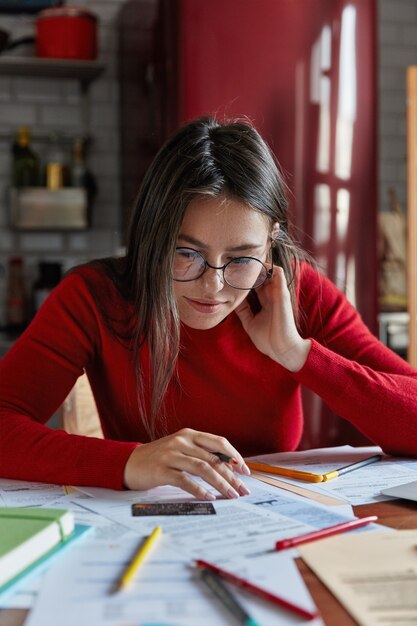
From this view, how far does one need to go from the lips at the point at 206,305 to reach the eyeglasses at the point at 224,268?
0.05 meters

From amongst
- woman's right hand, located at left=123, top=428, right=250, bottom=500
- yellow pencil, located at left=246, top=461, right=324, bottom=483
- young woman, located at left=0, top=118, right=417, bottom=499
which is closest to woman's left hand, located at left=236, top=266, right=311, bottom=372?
young woman, located at left=0, top=118, right=417, bottom=499

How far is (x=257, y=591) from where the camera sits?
74 centimetres

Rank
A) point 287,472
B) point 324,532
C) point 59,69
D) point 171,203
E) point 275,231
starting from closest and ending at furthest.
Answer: point 324,532 → point 287,472 → point 171,203 → point 275,231 → point 59,69

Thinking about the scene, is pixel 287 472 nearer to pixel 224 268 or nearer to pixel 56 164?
pixel 224 268

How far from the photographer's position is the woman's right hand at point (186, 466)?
41.0 inches

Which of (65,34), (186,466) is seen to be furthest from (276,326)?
(65,34)

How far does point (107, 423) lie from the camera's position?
1538mm

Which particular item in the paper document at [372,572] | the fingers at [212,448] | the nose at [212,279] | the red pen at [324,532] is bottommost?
the paper document at [372,572]

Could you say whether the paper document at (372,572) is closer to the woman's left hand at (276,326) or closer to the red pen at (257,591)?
the red pen at (257,591)

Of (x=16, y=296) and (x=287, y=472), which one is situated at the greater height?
(x=16, y=296)

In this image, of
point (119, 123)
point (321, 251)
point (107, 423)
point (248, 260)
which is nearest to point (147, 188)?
point (248, 260)

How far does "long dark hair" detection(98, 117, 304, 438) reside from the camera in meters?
1.29

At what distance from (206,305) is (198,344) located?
168 millimetres

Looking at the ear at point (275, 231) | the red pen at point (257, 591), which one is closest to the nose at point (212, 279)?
the ear at point (275, 231)
